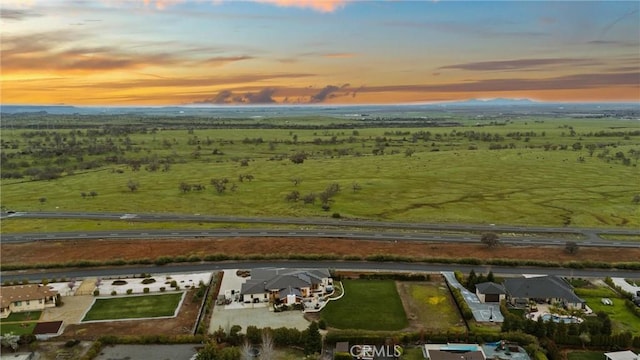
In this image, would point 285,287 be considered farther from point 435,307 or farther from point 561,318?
point 561,318

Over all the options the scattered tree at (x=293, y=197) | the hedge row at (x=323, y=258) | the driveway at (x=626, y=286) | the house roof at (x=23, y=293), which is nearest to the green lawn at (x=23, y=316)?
the house roof at (x=23, y=293)

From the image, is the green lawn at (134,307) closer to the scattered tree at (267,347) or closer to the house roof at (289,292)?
the house roof at (289,292)

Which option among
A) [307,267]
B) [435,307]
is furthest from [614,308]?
[307,267]

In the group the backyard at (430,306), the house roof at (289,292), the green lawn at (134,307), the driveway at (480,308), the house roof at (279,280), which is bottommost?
the green lawn at (134,307)

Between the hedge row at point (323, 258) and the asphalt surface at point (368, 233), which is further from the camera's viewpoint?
the asphalt surface at point (368, 233)

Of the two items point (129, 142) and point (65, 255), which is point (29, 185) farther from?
point (129, 142)

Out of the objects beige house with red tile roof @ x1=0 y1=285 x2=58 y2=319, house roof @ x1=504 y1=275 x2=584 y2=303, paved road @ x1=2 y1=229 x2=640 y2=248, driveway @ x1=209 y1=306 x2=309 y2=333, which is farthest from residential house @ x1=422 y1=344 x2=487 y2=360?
beige house with red tile roof @ x1=0 y1=285 x2=58 y2=319
